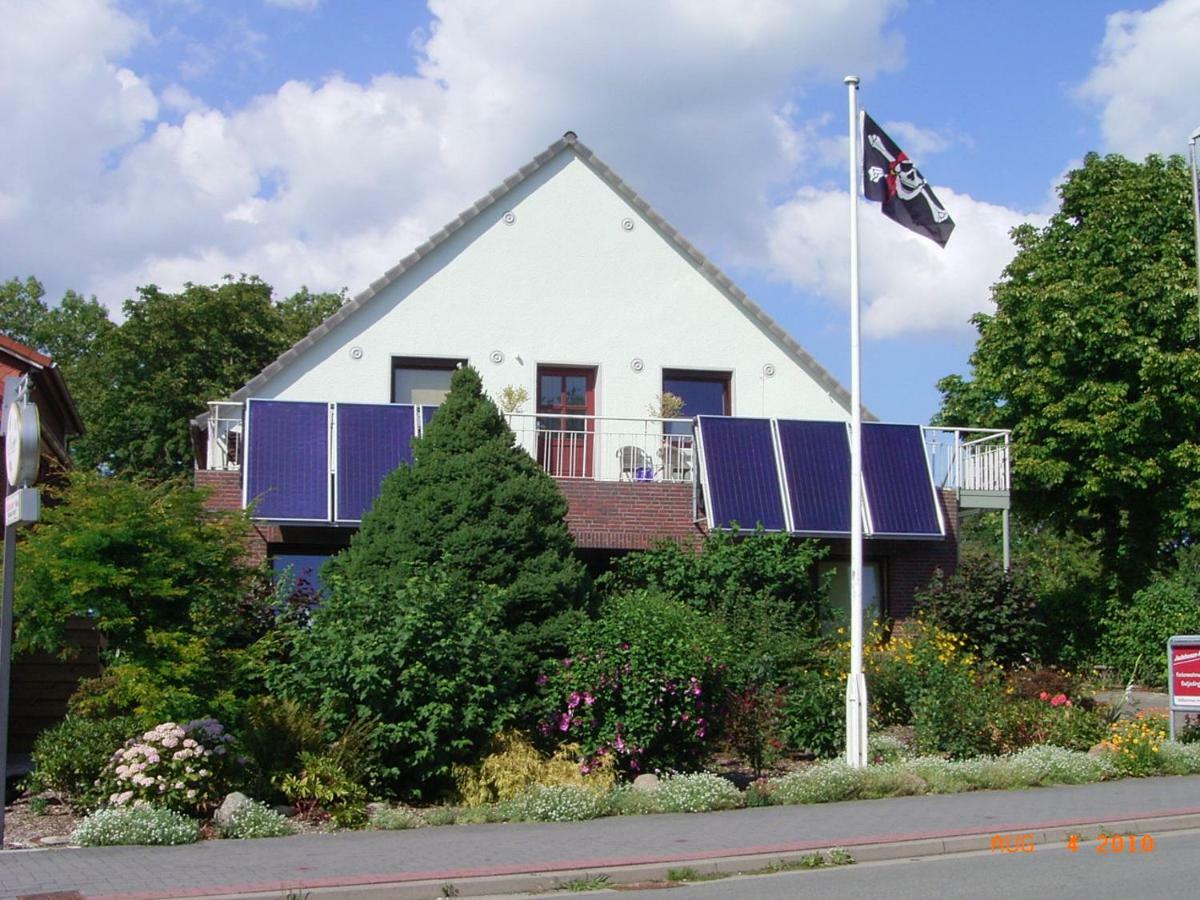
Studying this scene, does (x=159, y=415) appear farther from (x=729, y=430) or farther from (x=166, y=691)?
(x=166, y=691)

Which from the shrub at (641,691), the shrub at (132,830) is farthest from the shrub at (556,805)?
the shrub at (132,830)

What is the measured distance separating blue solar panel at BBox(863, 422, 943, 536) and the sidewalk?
6612mm

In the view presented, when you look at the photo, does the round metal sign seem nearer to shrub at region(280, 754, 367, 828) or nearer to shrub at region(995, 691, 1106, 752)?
shrub at region(280, 754, 367, 828)

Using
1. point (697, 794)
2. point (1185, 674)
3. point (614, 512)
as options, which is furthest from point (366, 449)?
point (1185, 674)

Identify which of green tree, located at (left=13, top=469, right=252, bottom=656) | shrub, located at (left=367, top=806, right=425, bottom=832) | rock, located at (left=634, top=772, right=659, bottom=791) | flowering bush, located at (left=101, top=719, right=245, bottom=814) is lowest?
shrub, located at (left=367, top=806, right=425, bottom=832)

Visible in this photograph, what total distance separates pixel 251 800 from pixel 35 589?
9.20 ft

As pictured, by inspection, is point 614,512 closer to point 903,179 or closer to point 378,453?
point 378,453

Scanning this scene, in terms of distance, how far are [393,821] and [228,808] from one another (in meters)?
1.45

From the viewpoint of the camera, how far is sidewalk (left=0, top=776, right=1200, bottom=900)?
9188 millimetres

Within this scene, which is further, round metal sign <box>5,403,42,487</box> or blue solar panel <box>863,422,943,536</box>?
blue solar panel <box>863,422,943,536</box>

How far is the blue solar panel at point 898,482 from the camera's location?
19.8 meters

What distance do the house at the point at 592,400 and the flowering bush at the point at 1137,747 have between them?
4746 millimetres

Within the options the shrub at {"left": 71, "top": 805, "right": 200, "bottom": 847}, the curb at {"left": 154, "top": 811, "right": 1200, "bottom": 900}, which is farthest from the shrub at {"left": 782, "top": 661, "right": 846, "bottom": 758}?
the shrub at {"left": 71, "top": 805, "right": 200, "bottom": 847}

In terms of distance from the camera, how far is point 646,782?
13.3m
